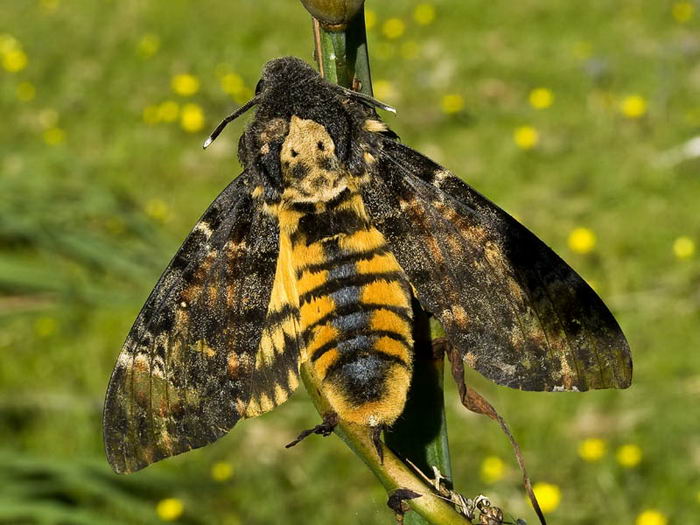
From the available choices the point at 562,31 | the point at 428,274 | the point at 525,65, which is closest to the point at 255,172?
the point at 428,274

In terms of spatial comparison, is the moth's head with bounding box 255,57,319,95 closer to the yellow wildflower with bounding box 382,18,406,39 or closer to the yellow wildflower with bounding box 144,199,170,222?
the yellow wildflower with bounding box 144,199,170,222

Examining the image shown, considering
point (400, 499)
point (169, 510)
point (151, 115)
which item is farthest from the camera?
point (151, 115)

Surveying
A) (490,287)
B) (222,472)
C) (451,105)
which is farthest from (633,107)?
(490,287)

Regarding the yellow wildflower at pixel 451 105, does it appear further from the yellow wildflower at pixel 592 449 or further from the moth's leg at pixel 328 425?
the moth's leg at pixel 328 425

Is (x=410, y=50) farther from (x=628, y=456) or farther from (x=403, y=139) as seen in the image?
(x=628, y=456)

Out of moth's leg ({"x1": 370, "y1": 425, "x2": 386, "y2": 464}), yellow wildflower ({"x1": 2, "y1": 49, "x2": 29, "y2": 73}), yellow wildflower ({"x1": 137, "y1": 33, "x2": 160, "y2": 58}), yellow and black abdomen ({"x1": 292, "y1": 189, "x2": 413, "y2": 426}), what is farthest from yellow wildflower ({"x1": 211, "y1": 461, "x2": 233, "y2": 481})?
yellow wildflower ({"x1": 2, "y1": 49, "x2": 29, "y2": 73})

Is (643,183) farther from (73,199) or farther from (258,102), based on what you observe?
(258,102)

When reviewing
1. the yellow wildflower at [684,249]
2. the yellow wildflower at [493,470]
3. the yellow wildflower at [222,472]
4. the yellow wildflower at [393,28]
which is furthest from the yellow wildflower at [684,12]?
the yellow wildflower at [222,472]
